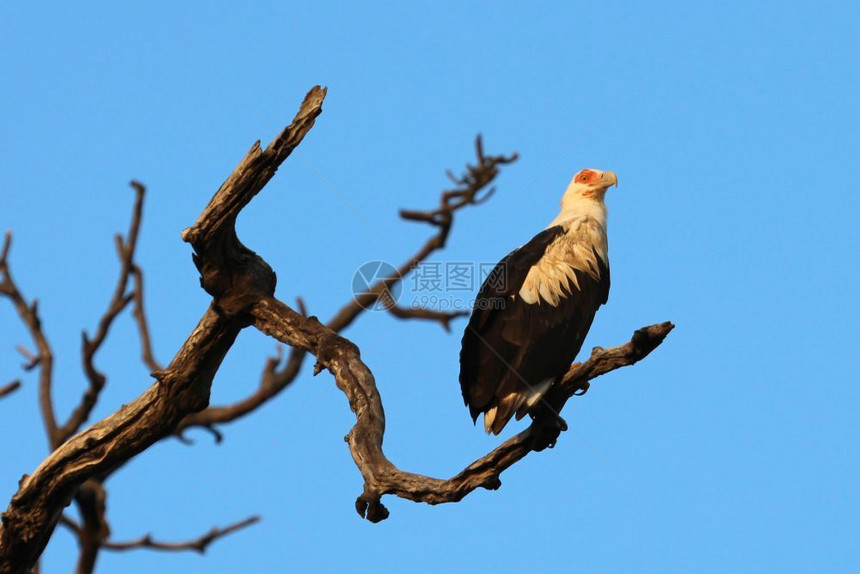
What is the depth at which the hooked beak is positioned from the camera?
663 cm

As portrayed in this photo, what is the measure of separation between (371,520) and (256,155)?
1517 millimetres

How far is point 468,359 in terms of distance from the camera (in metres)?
5.28

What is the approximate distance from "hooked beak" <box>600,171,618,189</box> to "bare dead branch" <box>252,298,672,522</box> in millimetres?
2397

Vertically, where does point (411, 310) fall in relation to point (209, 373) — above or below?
above

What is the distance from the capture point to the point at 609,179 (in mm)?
6641

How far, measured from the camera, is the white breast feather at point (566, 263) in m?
5.38

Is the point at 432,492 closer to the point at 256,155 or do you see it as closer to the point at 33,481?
the point at 256,155

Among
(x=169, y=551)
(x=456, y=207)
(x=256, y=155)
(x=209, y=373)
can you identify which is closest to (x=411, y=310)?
(x=456, y=207)

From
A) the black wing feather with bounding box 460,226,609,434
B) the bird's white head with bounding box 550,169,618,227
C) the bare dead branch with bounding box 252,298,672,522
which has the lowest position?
the bare dead branch with bounding box 252,298,672,522

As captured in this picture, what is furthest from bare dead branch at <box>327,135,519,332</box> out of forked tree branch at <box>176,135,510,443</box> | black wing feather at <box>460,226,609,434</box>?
black wing feather at <box>460,226,609,434</box>

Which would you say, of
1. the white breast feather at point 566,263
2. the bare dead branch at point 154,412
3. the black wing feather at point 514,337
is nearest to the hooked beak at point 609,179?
the white breast feather at point 566,263

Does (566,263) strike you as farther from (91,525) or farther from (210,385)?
(91,525)

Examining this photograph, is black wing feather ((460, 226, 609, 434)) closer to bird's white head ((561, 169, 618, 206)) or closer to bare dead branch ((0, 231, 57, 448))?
bird's white head ((561, 169, 618, 206))

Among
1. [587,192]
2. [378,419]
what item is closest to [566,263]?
[587,192]
